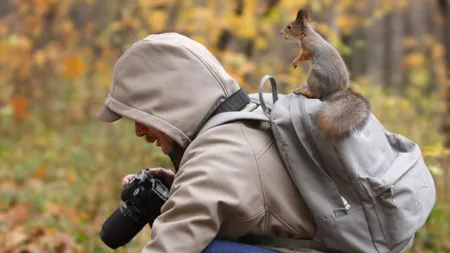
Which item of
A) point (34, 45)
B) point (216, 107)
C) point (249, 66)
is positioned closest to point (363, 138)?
point (216, 107)

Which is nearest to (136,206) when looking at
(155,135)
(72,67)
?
(155,135)

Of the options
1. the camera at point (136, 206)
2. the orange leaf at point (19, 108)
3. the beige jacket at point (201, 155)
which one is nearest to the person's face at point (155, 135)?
the beige jacket at point (201, 155)

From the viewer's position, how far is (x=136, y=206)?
3162mm

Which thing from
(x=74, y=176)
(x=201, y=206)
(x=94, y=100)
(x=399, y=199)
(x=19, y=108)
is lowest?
(x=94, y=100)

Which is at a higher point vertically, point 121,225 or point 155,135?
point 155,135

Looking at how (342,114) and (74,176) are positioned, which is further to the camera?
(74,176)

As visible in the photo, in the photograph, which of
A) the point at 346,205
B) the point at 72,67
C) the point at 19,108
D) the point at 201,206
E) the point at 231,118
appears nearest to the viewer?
the point at 201,206

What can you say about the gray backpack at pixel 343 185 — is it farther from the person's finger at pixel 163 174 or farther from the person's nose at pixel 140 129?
the person's finger at pixel 163 174

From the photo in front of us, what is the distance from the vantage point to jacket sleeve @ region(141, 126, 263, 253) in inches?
99.7

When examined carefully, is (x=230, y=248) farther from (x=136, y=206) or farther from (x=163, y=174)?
(x=163, y=174)

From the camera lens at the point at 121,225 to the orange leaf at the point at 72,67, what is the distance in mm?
9921

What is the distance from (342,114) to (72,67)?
10635 millimetres

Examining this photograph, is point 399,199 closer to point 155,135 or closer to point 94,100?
point 155,135

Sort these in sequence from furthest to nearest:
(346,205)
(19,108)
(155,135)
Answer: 1. (19,108)
2. (155,135)
3. (346,205)
